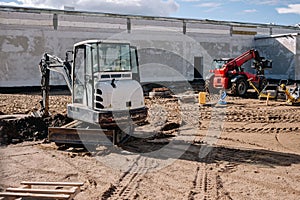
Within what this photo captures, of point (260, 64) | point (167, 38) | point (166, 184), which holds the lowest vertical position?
point (166, 184)

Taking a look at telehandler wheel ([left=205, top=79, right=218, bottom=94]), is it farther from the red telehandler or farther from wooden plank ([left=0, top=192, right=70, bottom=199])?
wooden plank ([left=0, top=192, right=70, bottom=199])

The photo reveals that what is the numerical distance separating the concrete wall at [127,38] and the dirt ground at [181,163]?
13264 millimetres

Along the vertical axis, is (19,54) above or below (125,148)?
above

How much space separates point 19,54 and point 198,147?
16.4m

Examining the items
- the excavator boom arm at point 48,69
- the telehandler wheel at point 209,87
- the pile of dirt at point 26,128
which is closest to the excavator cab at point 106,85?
the excavator boom arm at point 48,69

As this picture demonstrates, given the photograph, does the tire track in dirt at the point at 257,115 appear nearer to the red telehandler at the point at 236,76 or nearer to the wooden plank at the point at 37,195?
the red telehandler at the point at 236,76

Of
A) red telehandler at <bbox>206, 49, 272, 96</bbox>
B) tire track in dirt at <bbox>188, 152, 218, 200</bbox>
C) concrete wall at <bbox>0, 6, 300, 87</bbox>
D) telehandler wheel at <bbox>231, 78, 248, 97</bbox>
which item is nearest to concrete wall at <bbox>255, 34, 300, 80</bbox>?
concrete wall at <bbox>0, 6, 300, 87</bbox>

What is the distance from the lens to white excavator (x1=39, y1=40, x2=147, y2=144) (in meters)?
7.47

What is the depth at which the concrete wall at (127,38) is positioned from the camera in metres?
21.4

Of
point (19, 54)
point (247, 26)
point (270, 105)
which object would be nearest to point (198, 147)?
point (270, 105)

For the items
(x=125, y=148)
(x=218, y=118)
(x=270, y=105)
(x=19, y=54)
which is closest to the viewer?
(x=125, y=148)

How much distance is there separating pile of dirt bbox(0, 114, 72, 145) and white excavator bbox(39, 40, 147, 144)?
1.42m

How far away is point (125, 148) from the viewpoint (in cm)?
816

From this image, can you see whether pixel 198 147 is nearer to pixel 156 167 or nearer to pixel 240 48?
pixel 156 167
